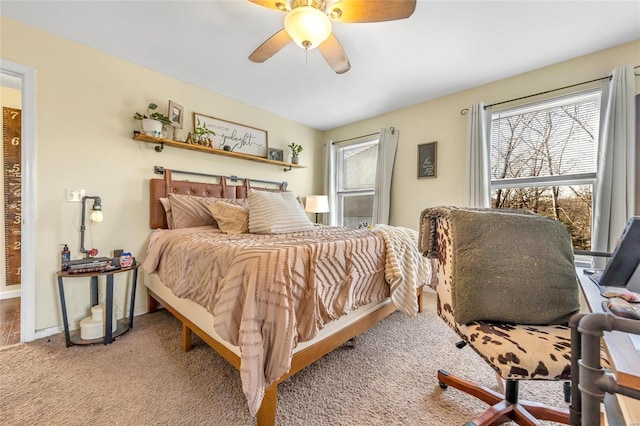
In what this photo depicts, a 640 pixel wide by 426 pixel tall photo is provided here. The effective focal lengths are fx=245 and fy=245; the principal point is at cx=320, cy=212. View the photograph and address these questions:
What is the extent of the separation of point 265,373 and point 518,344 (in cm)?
104

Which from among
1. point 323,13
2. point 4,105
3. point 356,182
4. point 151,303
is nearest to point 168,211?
point 151,303

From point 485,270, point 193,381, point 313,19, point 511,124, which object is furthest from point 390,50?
point 193,381

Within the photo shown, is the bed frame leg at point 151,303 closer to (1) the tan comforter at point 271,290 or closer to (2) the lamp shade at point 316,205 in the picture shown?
(1) the tan comforter at point 271,290

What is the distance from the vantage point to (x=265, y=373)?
1138 millimetres

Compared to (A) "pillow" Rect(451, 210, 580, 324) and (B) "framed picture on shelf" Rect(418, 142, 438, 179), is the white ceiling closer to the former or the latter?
(B) "framed picture on shelf" Rect(418, 142, 438, 179)

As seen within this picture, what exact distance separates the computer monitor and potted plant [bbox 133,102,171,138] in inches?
131

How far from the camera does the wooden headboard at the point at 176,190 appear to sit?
2557 millimetres

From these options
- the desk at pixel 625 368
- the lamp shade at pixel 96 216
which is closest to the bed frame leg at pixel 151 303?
the lamp shade at pixel 96 216

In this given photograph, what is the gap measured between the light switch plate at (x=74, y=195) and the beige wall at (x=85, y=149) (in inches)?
1.2

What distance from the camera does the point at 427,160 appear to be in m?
3.29

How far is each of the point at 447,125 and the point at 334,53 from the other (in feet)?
6.47

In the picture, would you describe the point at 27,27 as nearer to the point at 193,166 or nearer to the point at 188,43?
the point at 188,43

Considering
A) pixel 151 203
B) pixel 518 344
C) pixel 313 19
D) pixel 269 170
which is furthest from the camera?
pixel 269 170

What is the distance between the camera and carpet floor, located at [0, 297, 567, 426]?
1.25 m
